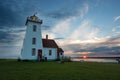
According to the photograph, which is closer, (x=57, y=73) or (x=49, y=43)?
(x=57, y=73)

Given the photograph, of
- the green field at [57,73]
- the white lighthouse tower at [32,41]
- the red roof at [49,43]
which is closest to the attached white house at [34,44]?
the white lighthouse tower at [32,41]

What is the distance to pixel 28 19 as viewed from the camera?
26.5m

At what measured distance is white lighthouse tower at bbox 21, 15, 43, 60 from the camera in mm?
25875

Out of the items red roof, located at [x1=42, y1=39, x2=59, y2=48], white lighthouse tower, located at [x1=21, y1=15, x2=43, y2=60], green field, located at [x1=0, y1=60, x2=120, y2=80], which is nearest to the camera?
green field, located at [x1=0, y1=60, x2=120, y2=80]

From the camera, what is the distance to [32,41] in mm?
26578

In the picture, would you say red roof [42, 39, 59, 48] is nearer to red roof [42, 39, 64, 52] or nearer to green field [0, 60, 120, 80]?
red roof [42, 39, 64, 52]

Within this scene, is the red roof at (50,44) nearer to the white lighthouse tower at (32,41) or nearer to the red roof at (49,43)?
the red roof at (49,43)

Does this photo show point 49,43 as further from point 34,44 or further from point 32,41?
point 32,41

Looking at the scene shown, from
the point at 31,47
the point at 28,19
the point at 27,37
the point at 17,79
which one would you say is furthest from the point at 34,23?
the point at 17,79

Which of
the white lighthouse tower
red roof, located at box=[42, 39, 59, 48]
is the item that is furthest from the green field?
red roof, located at box=[42, 39, 59, 48]

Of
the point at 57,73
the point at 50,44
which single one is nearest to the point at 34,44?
the point at 50,44

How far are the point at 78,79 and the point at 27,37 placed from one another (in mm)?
20362

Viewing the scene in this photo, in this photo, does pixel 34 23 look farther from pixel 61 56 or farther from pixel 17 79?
pixel 17 79

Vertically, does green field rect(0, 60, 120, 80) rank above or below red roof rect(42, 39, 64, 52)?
below
